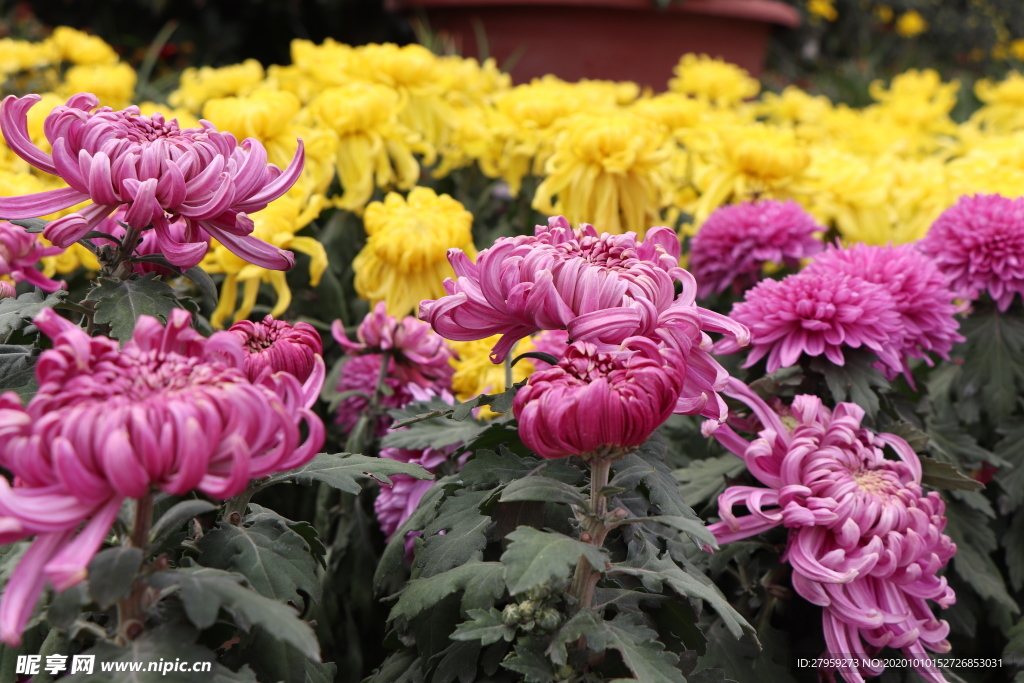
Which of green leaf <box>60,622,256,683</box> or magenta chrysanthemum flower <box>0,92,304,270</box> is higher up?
magenta chrysanthemum flower <box>0,92,304,270</box>

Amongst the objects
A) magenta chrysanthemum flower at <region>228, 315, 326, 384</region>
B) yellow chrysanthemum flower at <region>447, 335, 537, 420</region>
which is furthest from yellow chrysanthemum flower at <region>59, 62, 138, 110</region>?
magenta chrysanthemum flower at <region>228, 315, 326, 384</region>

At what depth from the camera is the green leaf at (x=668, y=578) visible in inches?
28.7

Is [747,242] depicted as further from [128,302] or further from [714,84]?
[714,84]

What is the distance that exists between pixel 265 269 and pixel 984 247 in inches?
45.8

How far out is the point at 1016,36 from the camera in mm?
6926

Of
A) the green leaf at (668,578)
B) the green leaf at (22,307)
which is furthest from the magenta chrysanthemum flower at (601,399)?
the green leaf at (22,307)

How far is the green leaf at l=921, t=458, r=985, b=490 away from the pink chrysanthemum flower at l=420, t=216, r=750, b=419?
0.44m

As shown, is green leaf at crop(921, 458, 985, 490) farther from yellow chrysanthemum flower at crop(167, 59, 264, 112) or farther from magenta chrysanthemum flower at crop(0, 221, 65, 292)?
yellow chrysanthemum flower at crop(167, 59, 264, 112)

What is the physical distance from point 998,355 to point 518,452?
2.95 feet

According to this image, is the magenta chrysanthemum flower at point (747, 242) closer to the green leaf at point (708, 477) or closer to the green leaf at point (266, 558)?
the green leaf at point (708, 477)

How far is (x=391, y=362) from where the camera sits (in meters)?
1.40

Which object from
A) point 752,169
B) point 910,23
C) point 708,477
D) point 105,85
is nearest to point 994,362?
point 708,477

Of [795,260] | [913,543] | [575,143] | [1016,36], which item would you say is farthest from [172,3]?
[1016,36]

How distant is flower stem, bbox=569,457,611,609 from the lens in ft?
2.55
